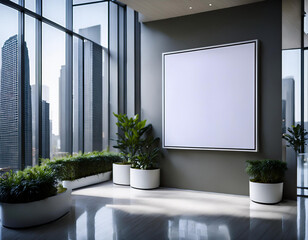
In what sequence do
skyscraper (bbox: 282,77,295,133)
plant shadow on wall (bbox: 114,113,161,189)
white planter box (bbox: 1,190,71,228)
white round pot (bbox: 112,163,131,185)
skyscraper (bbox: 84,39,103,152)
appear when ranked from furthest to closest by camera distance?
skyscraper (bbox: 84,39,103,152), white round pot (bbox: 112,163,131,185), plant shadow on wall (bbox: 114,113,161,189), skyscraper (bbox: 282,77,295,133), white planter box (bbox: 1,190,71,228)

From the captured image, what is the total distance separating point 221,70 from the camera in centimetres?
570

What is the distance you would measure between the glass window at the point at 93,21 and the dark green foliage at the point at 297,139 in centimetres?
515

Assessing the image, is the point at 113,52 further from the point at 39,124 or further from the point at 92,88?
the point at 39,124

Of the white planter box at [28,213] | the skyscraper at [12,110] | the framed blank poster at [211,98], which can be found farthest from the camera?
the framed blank poster at [211,98]

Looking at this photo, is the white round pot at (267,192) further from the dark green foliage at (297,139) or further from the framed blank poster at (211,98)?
the dark green foliage at (297,139)

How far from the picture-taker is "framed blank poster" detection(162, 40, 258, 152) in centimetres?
545

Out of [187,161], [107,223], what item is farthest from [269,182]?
[107,223]

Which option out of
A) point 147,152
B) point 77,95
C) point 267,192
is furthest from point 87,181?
point 267,192

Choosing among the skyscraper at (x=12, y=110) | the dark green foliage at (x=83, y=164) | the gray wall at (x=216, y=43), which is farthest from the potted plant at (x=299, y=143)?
the skyscraper at (x=12, y=110)

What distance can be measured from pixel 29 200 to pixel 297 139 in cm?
496

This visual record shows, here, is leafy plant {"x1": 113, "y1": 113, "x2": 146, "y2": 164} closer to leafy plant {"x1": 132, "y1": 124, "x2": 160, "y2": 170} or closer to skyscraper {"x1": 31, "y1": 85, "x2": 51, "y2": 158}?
leafy plant {"x1": 132, "y1": 124, "x2": 160, "y2": 170}

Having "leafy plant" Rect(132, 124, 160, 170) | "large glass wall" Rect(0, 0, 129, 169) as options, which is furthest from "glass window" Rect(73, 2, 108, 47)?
"leafy plant" Rect(132, 124, 160, 170)

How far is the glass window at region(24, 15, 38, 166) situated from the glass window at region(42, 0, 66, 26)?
0.45 metres

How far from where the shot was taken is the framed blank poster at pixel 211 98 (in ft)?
17.9
